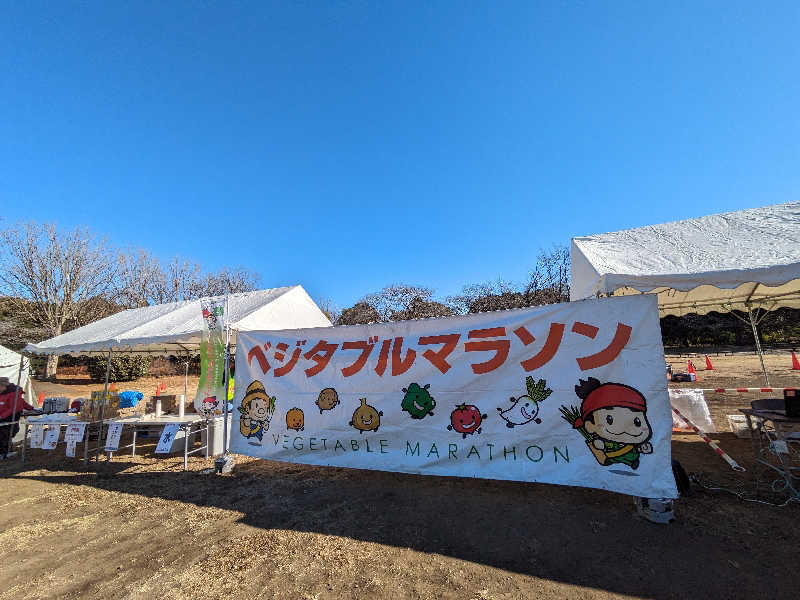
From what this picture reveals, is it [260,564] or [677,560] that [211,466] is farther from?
[677,560]

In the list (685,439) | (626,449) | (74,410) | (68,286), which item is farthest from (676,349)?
(68,286)

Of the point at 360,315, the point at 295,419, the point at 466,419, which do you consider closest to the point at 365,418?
the point at 295,419

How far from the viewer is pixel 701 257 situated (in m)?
3.99

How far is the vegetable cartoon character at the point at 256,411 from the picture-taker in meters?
4.52

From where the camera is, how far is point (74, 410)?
28.2 feet

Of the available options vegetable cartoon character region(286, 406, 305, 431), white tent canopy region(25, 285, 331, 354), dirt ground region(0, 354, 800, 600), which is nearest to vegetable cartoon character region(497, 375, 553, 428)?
dirt ground region(0, 354, 800, 600)

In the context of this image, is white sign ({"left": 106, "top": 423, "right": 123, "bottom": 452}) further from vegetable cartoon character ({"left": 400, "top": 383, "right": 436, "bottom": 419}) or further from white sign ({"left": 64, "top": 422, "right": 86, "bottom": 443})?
vegetable cartoon character ({"left": 400, "top": 383, "right": 436, "bottom": 419})

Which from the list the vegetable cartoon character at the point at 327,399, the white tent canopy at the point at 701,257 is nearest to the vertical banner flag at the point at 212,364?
the vegetable cartoon character at the point at 327,399

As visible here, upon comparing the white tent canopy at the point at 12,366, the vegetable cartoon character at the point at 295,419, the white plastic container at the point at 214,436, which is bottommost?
the white plastic container at the point at 214,436

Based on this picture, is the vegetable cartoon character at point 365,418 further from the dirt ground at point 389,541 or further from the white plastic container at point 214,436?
the white plastic container at point 214,436

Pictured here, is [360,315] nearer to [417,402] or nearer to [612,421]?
[417,402]

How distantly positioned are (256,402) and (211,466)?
A: 1658 millimetres

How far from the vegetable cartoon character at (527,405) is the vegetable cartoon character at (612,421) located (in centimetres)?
25

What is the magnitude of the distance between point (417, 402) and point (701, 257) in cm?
377
